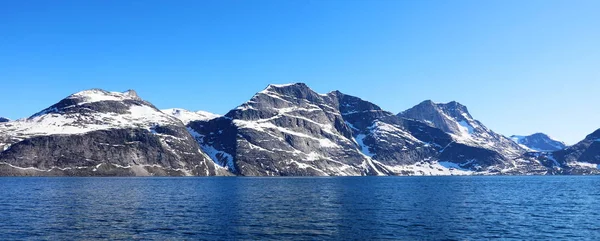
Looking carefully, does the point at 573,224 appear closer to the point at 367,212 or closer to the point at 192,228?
the point at 367,212

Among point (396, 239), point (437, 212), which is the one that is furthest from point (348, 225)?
point (437, 212)

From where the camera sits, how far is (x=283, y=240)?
59.4m

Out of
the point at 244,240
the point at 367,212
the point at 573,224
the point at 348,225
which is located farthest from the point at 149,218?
the point at 573,224

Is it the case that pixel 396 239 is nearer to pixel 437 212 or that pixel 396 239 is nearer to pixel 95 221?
pixel 437 212

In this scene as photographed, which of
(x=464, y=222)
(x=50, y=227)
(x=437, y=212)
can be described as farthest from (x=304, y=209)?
(x=50, y=227)

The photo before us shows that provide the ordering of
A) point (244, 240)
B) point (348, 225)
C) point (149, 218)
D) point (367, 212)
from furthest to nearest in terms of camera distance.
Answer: point (367, 212), point (149, 218), point (348, 225), point (244, 240)

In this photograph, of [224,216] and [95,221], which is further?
[224,216]

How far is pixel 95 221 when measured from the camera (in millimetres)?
75000

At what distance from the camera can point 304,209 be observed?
98000 millimetres

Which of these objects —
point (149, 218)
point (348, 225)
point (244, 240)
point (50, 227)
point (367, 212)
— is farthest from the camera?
point (367, 212)

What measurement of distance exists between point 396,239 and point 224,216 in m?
35.9

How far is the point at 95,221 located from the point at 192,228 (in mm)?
18768

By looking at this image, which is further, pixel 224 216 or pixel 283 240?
pixel 224 216

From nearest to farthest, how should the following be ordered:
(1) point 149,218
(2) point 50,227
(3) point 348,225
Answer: (2) point 50,227 → (3) point 348,225 → (1) point 149,218
